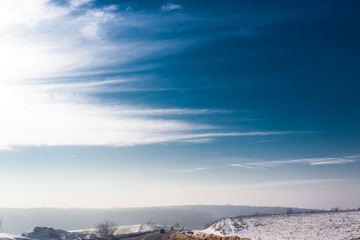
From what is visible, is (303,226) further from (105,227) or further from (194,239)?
(105,227)

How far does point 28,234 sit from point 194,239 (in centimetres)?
3184

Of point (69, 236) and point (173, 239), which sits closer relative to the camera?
point (173, 239)

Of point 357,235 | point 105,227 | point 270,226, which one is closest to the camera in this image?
point 357,235

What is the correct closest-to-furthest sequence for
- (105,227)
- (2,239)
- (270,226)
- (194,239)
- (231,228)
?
1. (2,239)
2. (194,239)
3. (270,226)
4. (231,228)
5. (105,227)

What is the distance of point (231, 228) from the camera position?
209 ft

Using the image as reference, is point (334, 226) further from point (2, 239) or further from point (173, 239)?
point (2, 239)

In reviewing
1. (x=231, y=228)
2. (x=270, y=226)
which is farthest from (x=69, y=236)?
(x=270, y=226)

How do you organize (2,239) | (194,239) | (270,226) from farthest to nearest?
1. (270,226)
2. (194,239)
3. (2,239)

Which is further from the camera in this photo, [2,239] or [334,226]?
[334,226]

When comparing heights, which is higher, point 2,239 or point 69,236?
point 2,239

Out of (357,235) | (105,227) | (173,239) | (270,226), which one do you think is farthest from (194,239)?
(105,227)

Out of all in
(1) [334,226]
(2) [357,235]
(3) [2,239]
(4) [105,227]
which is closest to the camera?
(3) [2,239]

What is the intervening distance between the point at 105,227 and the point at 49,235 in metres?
33.3

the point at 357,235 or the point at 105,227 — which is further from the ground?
→ the point at 357,235
